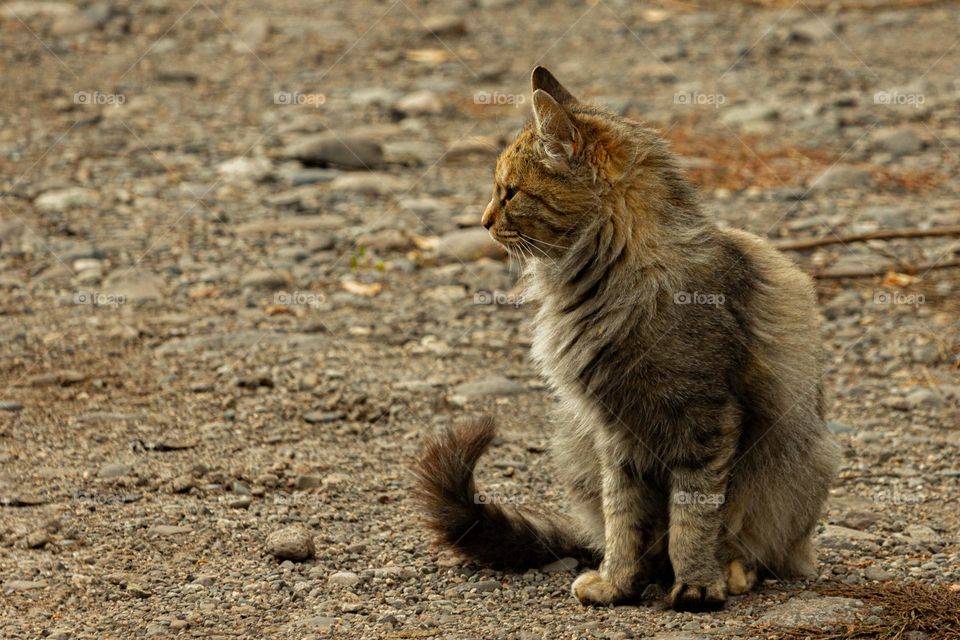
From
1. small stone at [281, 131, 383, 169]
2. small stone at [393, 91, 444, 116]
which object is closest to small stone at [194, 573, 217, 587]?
small stone at [281, 131, 383, 169]

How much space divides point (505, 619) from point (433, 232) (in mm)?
5405

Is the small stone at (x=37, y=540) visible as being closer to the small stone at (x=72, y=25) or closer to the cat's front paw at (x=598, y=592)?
the cat's front paw at (x=598, y=592)

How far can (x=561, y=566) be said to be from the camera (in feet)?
17.8

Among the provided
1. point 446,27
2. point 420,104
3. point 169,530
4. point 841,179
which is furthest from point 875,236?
point 446,27

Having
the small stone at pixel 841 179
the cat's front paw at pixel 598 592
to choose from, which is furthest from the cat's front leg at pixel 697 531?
the small stone at pixel 841 179

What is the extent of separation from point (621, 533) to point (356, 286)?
4.28 m

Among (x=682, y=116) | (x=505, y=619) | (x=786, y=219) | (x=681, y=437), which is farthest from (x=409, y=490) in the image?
(x=682, y=116)

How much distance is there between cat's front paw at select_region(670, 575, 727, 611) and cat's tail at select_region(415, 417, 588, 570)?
770mm

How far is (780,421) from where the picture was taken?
4984 millimetres

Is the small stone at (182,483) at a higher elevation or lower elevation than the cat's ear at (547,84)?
lower

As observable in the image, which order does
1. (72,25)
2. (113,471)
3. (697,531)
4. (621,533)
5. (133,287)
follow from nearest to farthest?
(697,531) < (621,533) < (113,471) < (133,287) < (72,25)

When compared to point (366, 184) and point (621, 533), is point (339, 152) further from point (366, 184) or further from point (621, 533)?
point (621, 533)

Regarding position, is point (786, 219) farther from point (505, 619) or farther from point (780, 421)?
point (505, 619)

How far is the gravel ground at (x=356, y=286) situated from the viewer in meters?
5.09
